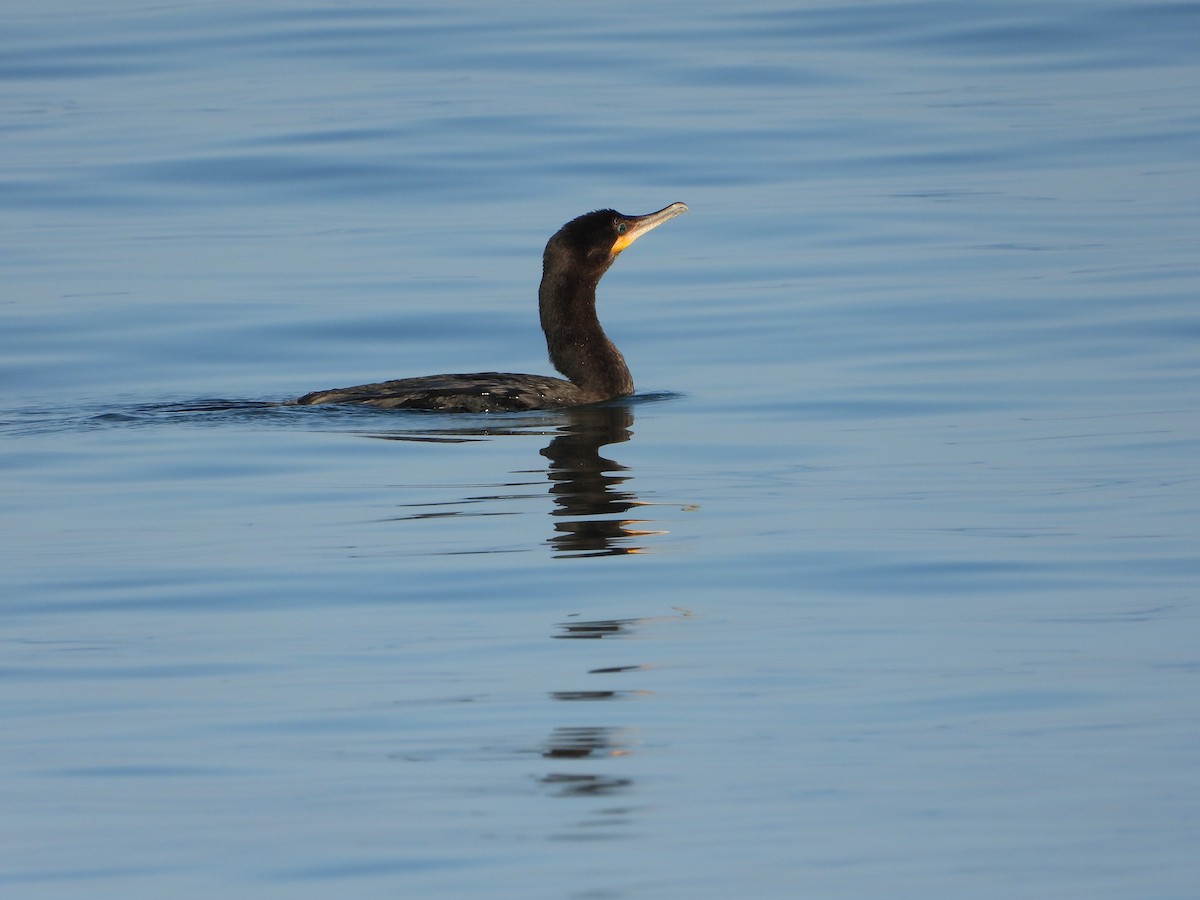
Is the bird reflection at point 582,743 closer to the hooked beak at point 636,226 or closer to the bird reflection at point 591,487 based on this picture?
the bird reflection at point 591,487

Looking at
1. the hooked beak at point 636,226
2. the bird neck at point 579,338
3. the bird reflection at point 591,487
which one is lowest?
the bird reflection at point 591,487

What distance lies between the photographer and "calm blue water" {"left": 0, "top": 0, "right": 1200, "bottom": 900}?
5.72 meters

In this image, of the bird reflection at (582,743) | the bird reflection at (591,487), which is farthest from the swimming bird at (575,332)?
the bird reflection at (582,743)

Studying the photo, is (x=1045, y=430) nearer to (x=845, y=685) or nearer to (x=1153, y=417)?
(x=1153, y=417)

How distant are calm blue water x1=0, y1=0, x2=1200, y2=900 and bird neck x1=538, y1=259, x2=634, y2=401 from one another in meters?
0.50

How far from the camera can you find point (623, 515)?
382 inches

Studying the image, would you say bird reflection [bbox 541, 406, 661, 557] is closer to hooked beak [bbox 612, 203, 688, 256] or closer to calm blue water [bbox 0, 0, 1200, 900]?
calm blue water [bbox 0, 0, 1200, 900]

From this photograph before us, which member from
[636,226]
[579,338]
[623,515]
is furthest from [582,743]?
[636,226]

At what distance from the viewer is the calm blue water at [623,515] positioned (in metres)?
5.72

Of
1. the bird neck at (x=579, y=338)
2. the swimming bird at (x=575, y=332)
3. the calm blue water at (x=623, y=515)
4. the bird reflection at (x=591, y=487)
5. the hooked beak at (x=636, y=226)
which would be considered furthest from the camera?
the hooked beak at (x=636, y=226)

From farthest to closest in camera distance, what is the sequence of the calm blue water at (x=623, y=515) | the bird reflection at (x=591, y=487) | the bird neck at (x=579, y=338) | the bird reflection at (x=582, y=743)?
the bird neck at (x=579, y=338) → the bird reflection at (x=591, y=487) → the bird reflection at (x=582, y=743) → the calm blue water at (x=623, y=515)

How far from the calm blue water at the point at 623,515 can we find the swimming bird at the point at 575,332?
0.42 meters

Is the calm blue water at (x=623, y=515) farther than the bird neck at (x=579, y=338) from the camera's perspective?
No

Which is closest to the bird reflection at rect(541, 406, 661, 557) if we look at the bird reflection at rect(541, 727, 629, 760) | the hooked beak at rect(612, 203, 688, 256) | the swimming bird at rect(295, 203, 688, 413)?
the swimming bird at rect(295, 203, 688, 413)
